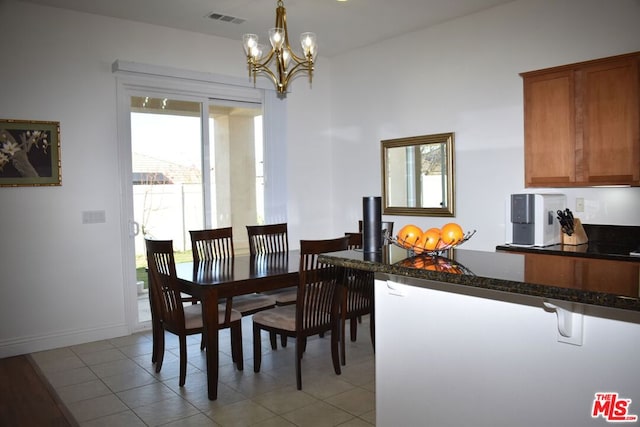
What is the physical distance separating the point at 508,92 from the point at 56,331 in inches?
171

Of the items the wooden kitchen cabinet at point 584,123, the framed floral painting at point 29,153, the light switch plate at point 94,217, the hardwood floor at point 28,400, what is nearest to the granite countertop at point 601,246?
the wooden kitchen cabinet at point 584,123

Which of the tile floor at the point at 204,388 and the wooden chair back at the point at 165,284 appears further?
the wooden chair back at the point at 165,284

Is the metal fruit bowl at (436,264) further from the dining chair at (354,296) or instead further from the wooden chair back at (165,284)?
the wooden chair back at (165,284)

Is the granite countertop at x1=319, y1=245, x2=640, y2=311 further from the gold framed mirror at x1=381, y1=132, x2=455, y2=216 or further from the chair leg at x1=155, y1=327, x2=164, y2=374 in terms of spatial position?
the gold framed mirror at x1=381, y1=132, x2=455, y2=216

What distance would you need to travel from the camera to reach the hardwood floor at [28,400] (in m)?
2.95

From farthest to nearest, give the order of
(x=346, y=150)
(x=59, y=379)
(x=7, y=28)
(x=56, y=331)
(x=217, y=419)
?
1. (x=346, y=150)
2. (x=56, y=331)
3. (x=7, y=28)
4. (x=59, y=379)
5. (x=217, y=419)

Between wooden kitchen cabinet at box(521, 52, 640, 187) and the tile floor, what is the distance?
81.4 inches

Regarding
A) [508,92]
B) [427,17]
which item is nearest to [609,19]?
[508,92]

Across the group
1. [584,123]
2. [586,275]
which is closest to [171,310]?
[586,275]

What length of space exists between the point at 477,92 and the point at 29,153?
386cm

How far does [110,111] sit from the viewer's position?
14.9 ft

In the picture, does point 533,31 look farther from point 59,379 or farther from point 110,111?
point 59,379

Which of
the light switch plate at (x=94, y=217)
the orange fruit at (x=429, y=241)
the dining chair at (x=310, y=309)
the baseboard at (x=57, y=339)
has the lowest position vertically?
the baseboard at (x=57, y=339)

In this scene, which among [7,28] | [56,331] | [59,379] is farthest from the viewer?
[56,331]
